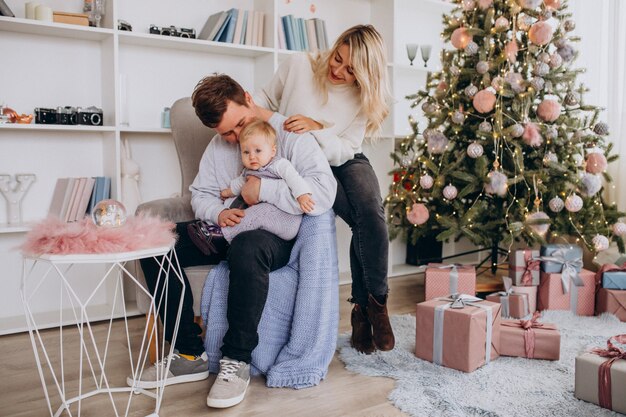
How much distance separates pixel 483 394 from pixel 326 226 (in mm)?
721

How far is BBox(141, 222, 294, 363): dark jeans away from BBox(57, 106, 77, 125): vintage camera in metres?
1.15

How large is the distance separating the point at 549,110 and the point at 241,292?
199cm

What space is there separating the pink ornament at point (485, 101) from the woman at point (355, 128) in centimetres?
84

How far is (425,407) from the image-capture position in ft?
5.66

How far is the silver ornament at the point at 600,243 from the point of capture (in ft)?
9.61

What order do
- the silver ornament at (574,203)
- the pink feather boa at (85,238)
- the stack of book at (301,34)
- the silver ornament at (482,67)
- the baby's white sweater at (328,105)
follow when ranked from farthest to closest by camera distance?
the stack of book at (301,34) → the silver ornament at (482,67) → the silver ornament at (574,203) → the baby's white sweater at (328,105) → the pink feather boa at (85,238)

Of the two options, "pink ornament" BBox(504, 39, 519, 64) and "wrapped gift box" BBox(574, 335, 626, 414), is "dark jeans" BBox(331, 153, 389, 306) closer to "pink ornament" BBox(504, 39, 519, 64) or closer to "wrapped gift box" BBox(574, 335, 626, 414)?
"wrapped gift box" BBox(574, 335, 626, 414)

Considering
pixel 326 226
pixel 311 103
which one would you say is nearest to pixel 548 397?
pixel 326 226

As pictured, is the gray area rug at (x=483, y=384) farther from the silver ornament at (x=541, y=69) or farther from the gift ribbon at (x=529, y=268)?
the silver ornament at (x=541, y=69)

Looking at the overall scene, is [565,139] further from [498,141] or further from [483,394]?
[483,394]

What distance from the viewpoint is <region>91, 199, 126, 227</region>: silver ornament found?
1515 millimetres

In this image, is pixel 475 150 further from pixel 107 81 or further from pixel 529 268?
pixel 107 81

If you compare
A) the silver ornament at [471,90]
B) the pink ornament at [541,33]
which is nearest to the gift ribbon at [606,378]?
the silver ornament at [471,90]

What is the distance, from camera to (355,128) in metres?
2.39
